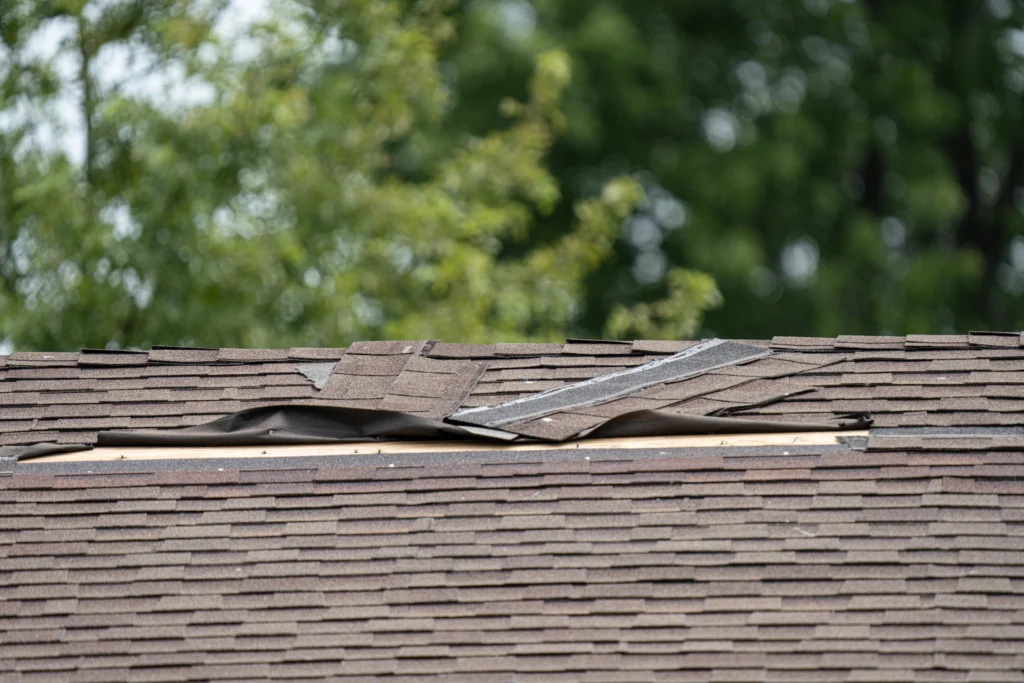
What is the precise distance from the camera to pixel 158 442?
253 inches

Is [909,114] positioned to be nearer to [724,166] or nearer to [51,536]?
[724,166]

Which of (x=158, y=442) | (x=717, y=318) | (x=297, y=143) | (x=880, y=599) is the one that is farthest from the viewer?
(x=717, y=318)

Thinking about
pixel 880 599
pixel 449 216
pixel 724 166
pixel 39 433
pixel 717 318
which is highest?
pixel 880 599

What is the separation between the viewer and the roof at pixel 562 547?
506 centimetres

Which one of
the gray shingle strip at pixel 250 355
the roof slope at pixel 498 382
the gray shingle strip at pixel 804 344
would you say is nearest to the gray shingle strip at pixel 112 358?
the roof slope at pixel 498 382

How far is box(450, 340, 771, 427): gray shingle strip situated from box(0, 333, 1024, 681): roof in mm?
91

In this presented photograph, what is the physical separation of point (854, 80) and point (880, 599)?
66.7 ft

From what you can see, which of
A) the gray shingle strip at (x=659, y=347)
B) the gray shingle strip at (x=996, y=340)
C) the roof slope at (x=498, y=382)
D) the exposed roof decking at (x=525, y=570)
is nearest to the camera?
A: the exposed roof decking at (x=525, y=570)

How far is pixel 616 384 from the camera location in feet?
22.0

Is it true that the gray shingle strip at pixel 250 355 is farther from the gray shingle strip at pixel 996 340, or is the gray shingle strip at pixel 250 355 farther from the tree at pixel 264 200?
the tree at pixel 264 200

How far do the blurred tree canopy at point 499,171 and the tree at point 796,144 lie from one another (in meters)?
0.05

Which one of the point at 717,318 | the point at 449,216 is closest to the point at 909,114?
the point at 717,318

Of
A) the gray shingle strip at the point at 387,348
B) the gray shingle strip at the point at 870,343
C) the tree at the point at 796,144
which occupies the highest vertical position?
the gray shingle strip at the point at 870,343

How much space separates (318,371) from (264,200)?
769cm
